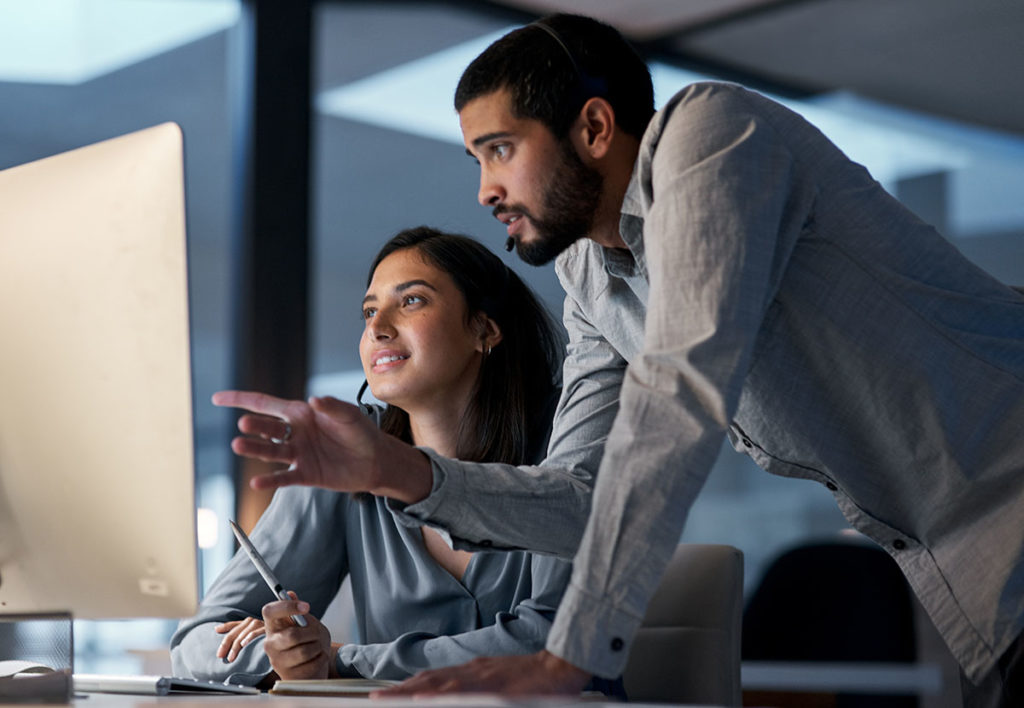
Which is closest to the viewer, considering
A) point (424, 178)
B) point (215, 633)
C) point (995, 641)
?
point (995, 641)

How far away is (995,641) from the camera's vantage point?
3.73 feet

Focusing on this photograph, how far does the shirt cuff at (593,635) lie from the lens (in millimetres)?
885

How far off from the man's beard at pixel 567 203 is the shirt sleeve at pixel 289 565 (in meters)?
0.70

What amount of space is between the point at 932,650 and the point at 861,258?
1200 millimetres

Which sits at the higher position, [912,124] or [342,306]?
[912,124]

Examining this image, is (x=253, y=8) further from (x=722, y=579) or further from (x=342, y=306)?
(x=722, y=579)

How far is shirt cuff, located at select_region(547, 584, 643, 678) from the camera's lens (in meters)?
0.88

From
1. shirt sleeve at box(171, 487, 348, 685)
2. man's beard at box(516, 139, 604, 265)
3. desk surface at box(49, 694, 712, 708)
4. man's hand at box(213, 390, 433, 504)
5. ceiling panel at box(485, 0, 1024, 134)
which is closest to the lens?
desk surface at box(49, 694, 712, 708)

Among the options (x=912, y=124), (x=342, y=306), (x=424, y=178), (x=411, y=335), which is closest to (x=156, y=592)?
(x=411, y=335)

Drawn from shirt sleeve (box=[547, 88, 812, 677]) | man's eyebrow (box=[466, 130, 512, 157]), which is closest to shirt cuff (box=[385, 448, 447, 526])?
shirt sleeve (box=[547, 88, 812, 677])

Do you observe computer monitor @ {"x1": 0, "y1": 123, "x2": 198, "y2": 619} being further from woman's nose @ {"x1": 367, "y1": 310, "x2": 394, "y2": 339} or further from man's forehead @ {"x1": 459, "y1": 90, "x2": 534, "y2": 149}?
woman's nose @ {"x1": 367, "y1": 310, "x2": 394, "y2": 339}

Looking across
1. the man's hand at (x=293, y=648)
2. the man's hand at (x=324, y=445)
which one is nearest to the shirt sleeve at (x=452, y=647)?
the man's hand at (x=293, y=648)

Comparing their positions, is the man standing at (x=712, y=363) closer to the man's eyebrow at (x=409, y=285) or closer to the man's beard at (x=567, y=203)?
the man's beard at (x=567, y=203)

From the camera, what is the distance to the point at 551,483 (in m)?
1.28
